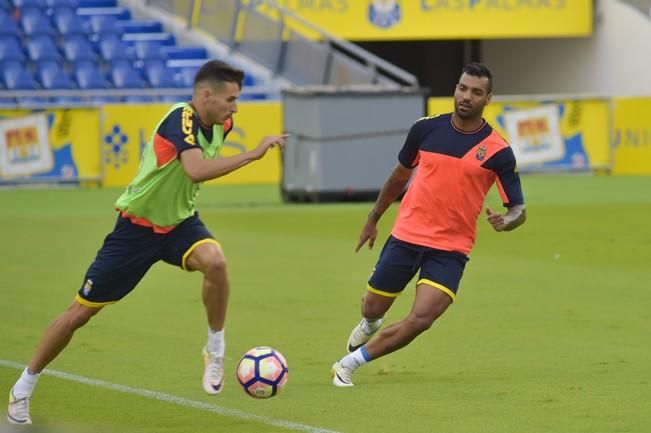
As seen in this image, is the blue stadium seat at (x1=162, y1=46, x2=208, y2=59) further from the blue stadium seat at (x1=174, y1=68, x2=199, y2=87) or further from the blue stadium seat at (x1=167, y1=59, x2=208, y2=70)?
the blue stadium seat at (x1=174, y1=68, x2=199, y2=87)

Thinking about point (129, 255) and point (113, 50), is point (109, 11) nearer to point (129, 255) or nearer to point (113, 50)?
point (113, 50)

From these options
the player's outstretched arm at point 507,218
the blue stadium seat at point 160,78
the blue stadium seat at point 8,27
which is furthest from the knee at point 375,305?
the blue stadium seat at point 8,27

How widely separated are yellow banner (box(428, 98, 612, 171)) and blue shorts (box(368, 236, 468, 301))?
69.5 feet

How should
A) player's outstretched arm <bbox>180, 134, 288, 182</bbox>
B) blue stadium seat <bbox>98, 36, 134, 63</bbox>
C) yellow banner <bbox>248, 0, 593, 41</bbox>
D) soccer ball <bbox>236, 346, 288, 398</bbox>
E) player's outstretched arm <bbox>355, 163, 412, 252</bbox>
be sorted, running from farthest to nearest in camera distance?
yellow banner <bbox>248, 0, 593, 41</bbox> < blue stadium seat <bbox>98, 36, 134, 63</bbox> < player's outstretched arm <bbox>355, 163, 412, 252</bbox> < soccer ball <bbox>236, 346, 288, 398</bbox> < player's outstretched arm <bbox>180, 134, 288, 182</bbox>

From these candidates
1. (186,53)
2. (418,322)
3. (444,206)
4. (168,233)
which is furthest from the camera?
(186,53)

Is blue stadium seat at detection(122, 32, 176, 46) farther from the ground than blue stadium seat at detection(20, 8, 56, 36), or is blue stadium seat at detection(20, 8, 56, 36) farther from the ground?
blue stadium seat at detection(20, 8, 56, 36)

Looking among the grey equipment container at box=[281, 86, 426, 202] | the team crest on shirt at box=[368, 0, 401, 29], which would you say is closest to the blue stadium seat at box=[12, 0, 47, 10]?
the team crest on shirt at box=[368, 0, 401, 29]

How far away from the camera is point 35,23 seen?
1287 inches

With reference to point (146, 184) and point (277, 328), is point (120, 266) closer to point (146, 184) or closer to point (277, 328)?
point (146, 184)

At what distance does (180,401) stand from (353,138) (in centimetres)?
1632

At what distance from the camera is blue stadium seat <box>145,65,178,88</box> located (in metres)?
32.4

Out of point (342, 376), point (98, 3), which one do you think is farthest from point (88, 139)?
point (342, 376)

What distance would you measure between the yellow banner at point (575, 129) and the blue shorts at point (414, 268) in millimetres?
21182

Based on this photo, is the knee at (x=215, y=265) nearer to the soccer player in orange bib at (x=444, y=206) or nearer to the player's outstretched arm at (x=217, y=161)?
the player's outstretched arm at (x=217, y=161)
